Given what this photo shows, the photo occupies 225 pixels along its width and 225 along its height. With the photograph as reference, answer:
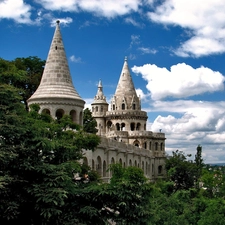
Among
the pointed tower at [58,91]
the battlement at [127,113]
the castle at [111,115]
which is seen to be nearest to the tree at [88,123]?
the castle at [111,115]

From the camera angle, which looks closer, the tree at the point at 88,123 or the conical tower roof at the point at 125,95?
the tree at the point at 88,123

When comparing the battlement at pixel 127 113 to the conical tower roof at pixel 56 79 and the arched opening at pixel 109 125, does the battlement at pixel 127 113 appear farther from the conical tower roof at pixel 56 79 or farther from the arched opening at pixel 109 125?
the conical tower roof at pixel 56 79

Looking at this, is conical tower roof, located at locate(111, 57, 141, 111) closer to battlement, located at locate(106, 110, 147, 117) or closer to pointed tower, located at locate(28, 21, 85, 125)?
battlement, located at locate(106, 110, 147, 117)

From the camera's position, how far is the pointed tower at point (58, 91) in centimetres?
2538

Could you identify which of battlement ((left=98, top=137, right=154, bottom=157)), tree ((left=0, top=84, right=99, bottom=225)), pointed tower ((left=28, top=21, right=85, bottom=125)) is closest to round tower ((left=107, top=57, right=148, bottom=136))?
battlement ((left=98, top=137, right=154, bottom=157))

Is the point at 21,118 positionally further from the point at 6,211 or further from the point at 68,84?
the point at 68,84

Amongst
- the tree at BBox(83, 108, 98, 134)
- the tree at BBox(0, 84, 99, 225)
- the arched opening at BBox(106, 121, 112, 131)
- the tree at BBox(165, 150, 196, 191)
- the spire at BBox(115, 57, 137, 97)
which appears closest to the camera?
the tree at BBox(0, 84, 99, 225)

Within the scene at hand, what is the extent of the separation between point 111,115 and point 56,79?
93.1 ft

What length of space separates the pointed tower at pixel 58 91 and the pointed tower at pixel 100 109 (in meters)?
27.9

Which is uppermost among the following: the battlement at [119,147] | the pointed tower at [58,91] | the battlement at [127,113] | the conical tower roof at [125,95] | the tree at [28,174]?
the conical tower roof at [125,95]

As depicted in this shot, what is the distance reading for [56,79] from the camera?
26266mm

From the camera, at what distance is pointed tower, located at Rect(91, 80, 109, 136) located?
5509 cm

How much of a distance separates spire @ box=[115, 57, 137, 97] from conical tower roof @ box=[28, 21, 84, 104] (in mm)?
28074

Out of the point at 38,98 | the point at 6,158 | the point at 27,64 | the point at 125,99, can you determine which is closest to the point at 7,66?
the point at 6,158
